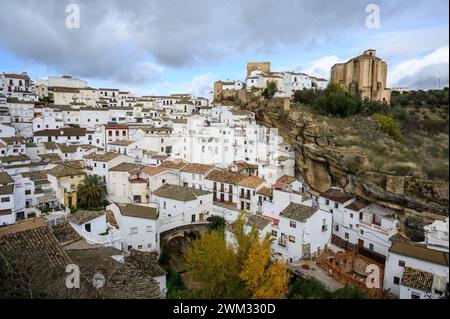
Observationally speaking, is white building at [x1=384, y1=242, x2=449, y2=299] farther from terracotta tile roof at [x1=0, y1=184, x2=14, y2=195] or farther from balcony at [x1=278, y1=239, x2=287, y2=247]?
terracotta tile roof at [x1=0, y1=184, x2=14, y2=195]

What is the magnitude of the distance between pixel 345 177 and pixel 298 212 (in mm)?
4298

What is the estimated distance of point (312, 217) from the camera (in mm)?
13094

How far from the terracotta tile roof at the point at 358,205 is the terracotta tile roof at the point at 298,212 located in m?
2.56

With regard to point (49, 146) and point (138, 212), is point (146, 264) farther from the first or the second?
point (49, 146)

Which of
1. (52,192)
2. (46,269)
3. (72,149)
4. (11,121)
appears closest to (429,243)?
(46,269)

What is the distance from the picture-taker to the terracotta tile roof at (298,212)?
1305 cm

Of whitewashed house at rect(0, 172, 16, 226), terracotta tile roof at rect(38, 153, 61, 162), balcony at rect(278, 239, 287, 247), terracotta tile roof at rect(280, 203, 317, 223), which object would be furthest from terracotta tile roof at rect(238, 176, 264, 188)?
terracotta tile roof at rect(38, 153, 61, 162)

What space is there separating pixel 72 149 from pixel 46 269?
19.7m

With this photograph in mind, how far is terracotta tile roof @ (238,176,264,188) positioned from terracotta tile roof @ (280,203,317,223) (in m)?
3.53

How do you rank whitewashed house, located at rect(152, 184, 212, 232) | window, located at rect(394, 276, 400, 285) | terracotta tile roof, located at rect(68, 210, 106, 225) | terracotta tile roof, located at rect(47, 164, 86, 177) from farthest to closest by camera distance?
1. terracotta tile roof, located at rect(47, 164, 86, 177)
2. whitewashed house, located at rect(152, 184, 212, 232)
3. terracotta tile roof, located at rect(68, 210, 106, 225)
4. window, located at rect(394, 276, 400, 285)

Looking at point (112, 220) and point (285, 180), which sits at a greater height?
point (285, 180)

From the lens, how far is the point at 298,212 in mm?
13398

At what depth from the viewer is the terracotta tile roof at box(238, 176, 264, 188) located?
17.3 m

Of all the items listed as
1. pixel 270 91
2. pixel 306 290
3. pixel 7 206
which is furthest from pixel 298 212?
pixel 270 91
